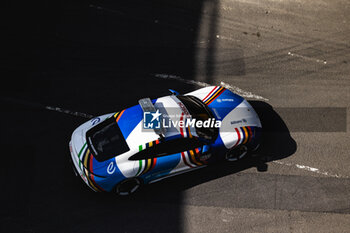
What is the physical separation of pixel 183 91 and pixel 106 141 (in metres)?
2.90

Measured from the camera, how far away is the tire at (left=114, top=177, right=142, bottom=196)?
25.9ft

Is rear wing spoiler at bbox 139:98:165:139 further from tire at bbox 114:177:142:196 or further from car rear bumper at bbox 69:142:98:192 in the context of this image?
car rear bumper at bbox 69:142:98:192

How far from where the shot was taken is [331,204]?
318 inches

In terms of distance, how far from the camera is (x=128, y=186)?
805 centimetres

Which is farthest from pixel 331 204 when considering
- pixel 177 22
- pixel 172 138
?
pixel 177 22

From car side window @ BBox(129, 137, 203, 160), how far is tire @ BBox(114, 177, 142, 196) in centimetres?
56

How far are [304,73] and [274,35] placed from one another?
1.53 m

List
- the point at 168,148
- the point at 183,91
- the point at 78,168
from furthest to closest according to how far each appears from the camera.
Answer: the point at 183,91 → the point at 78,168 → the point at 168,148

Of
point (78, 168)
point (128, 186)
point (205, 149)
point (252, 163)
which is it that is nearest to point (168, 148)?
point (205, 149)

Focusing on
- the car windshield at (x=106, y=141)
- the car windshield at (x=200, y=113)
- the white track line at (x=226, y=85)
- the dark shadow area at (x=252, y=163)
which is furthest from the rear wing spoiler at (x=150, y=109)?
the white track line at (x=226, y=85)

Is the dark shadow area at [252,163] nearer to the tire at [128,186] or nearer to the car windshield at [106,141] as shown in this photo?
the tire at [128,186]

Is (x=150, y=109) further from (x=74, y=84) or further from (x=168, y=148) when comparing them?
(x=74, y=84)

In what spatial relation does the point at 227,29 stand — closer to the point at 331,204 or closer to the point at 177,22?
the point at 177,22

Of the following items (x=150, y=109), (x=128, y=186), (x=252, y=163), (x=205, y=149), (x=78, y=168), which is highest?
(x=150, y=109)
